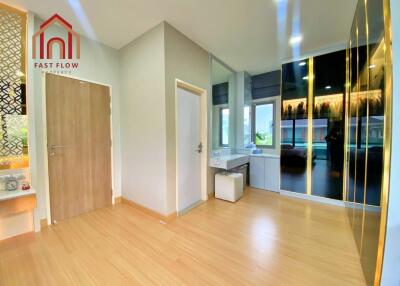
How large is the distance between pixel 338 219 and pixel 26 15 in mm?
5381

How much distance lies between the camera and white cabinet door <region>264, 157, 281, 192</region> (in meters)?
3.91

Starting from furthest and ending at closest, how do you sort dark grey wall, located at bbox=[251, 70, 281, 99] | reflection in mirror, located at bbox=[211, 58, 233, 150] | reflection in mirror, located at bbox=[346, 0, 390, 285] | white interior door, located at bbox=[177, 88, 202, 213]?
dark grey wall, located at bbox=[251, 70, 281, 99], reflection in mirror, located at bbox=[211, 58, 233, 150], white interior door, located at bbox=[177, 88, 202, 213], reflection in mirror, located at bbox=[346, 0, 390, 285]

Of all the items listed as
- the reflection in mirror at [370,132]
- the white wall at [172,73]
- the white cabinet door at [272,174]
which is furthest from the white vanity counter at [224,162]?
the reflection in mirror at [370,132]

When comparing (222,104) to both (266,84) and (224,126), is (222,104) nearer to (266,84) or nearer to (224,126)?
(224,126)

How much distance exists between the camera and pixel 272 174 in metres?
3.98

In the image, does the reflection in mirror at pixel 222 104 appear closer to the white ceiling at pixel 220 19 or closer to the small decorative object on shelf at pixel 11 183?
the white ceiling at pixel 220 19

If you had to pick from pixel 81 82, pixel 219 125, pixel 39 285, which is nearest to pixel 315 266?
pixel 39 285

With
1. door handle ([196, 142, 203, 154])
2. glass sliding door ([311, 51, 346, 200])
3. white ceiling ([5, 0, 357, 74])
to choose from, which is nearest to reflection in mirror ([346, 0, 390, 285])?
white ceiling ([5, 0, 357, 74])

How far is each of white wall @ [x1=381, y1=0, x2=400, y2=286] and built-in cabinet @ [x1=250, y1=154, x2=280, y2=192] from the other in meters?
2.75

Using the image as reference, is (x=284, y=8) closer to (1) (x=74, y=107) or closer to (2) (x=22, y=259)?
(1) (x=74, y=107)

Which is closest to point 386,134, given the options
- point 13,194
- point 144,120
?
point 144,120

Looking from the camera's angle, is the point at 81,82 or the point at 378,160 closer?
the point at 378,160

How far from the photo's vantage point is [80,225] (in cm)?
252

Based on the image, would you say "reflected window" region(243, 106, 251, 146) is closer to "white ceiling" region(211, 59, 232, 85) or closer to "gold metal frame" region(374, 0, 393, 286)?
"white ceiling" region(211, 59, 232, 85)
